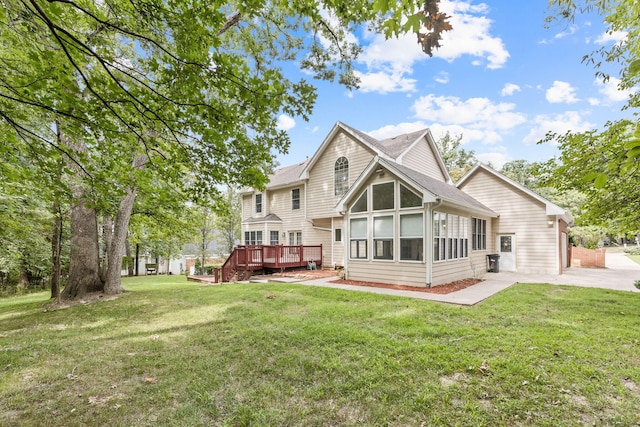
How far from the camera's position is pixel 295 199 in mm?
18297

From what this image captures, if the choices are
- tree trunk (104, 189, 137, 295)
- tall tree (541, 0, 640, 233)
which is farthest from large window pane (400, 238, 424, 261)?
tree trunk (104, 189, 137, 295)

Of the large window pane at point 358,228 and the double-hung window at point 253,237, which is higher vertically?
A: the large window pane at point 358,228

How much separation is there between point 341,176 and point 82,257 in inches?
461

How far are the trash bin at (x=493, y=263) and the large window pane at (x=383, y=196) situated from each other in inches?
292

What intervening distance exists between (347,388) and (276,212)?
16.7 m

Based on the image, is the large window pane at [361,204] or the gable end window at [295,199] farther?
the gable end window at [295,199]

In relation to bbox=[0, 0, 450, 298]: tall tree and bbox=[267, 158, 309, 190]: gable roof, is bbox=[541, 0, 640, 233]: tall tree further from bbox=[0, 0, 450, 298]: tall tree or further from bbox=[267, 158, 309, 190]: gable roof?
bbox=[267, 158, 309, 190]: gable roof

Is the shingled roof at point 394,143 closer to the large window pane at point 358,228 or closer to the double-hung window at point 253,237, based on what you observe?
the large window pane at point 358,228

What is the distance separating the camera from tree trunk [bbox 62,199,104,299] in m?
9.02

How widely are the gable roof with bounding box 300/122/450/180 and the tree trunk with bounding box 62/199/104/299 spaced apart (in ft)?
34.6

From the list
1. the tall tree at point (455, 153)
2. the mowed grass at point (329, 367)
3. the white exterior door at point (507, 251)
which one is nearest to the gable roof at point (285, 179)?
the white exterior door at point (507, 251)

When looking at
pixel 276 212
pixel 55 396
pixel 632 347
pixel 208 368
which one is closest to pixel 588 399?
pixel 632 347

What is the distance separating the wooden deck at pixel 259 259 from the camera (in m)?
13.9

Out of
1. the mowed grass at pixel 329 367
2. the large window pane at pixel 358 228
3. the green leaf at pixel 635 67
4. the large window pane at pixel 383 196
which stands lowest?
the mowed grass at pixel 329 367
